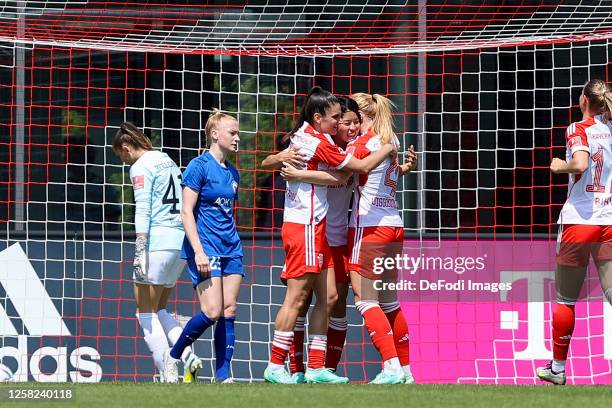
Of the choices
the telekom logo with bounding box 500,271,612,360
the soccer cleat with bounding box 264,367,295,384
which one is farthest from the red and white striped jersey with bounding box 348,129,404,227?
the telekom logo with bounding box 500,271,612,360

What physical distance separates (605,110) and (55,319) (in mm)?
4601

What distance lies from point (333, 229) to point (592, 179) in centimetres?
160

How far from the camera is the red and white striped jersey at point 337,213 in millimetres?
8344

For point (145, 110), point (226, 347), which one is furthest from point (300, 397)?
point (145, 110)

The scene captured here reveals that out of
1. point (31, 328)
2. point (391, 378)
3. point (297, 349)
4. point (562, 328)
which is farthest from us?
point (31, 328)

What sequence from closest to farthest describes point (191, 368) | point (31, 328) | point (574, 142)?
point (574, 142) < point (191, 368) < point (31, 328)

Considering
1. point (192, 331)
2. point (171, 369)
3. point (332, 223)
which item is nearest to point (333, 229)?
point (332, 223)

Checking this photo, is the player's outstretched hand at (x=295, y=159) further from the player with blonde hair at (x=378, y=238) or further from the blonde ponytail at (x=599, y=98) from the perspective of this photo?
the blonde ponytail at (x=599, y=98)

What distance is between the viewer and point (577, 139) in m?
8.06

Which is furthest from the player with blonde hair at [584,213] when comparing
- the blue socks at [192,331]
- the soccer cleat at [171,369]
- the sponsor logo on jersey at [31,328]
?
the sponsor logo on jersey at [31,328]

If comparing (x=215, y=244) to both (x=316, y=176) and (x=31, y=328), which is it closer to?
(x=316, y=176)

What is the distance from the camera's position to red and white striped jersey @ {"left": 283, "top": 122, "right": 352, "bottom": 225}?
8023mm

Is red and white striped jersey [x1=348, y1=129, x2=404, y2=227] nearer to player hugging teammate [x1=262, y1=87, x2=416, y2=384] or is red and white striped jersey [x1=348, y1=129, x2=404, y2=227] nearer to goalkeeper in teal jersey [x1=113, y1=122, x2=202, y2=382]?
player hugging teammate [x1=262, y1=87, x2=416, y2=384]

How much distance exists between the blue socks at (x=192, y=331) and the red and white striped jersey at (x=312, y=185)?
31.4 inches
